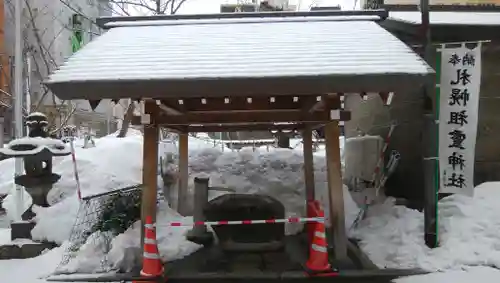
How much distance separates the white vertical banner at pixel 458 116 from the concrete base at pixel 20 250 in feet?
25.6

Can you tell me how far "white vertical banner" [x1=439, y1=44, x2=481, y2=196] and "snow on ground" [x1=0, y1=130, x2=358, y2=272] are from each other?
282 centimetres

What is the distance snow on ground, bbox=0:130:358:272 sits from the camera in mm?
8062

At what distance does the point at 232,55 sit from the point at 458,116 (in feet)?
13.7

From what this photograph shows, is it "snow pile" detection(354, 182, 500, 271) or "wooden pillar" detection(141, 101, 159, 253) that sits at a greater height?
"wooden pillar" detection(141, 101, 159, 253)

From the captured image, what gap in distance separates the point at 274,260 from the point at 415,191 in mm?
3837

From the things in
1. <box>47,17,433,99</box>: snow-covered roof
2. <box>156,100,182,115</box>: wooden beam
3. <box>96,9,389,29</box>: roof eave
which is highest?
<box>96,9,389,29</box>: roof eave

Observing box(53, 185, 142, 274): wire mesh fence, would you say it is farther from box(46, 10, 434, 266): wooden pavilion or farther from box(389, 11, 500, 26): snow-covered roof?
box(389, 11, 500, 26): snow-covered roof

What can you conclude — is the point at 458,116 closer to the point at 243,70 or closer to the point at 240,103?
the point at 240,103

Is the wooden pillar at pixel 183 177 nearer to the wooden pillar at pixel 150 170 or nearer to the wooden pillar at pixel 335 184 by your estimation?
the wooden pillar at pixel 150 170

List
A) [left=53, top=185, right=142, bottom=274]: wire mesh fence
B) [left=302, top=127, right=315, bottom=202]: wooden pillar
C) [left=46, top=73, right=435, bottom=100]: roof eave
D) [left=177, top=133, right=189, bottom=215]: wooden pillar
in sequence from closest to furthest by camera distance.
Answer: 1. [left=46, top=73, right=435, bottom=100]: roof eave
2. [left=53, top=185, right=142, bottom=274]: wire mesh fence
3. [left=302, top=127, right=315, bottom=202]: wooden pillar
4. [left=177, top=133, right=189, bottom=215]: wooden pillar

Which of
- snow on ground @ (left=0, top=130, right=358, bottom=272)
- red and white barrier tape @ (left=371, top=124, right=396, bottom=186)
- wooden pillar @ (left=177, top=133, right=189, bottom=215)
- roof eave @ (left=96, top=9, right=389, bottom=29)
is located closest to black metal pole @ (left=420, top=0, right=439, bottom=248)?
roof eave @ (left=96, top=9, right=389, bottom=29)

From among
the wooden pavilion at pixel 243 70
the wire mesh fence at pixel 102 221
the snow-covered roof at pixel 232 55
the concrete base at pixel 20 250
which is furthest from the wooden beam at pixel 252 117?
the concrete base at pixel 20 250

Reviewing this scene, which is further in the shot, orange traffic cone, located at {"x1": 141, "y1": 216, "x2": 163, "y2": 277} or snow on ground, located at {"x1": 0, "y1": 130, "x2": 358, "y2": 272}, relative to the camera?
snow on ground, located at {"x1": 0, "y1": 130, "x2": 358, "y2": 272}

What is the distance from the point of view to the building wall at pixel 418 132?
371 inches
